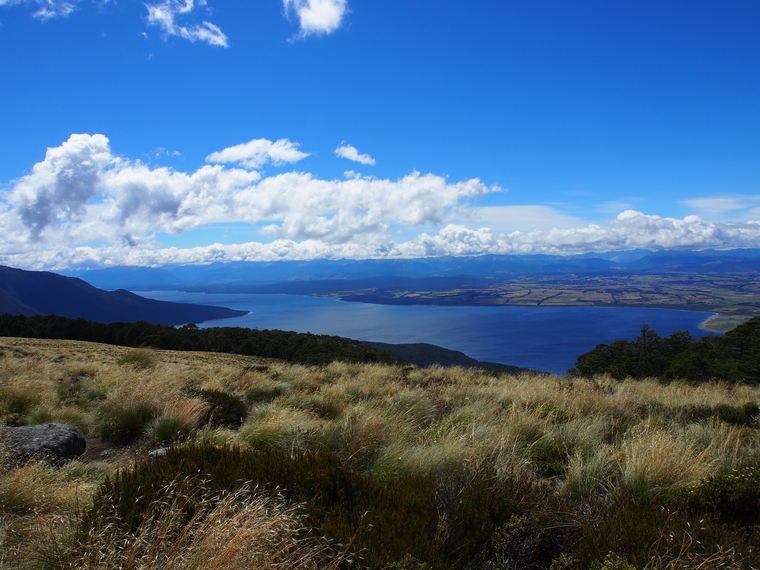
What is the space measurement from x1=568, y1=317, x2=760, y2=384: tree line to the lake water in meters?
33.4

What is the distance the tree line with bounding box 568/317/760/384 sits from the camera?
789 inches

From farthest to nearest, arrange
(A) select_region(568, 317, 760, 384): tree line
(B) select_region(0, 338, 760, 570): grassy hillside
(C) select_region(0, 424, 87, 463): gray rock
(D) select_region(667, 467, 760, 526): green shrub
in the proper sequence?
(A) select_region(568, 317, 760, 384): tree line < (C) select_region(0, 424, 87, 463): gray rock < (D) select_region(667, 467, 760, 526): green shrub < (B) select_region(0, 338, 760, 570): grassy hillside

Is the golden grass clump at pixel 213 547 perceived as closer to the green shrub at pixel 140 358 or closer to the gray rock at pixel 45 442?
the gray rock at pixel 45 442

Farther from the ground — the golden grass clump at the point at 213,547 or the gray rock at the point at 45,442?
the golden grass clump at the point at 213,547

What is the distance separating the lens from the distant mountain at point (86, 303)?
149625mm

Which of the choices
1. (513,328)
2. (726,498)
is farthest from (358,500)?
(513,328)

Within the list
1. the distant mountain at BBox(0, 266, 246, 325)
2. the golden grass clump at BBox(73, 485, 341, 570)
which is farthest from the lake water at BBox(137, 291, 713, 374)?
the golden grass clump at BBox(73, 485, 341, 570)

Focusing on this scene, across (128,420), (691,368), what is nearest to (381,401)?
(128,420)

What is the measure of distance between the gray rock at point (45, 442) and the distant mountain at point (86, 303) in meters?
154

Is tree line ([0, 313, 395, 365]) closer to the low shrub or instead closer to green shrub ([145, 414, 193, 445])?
green shrub ([145, 414, 193, 445])

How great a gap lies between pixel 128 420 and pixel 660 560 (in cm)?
Answer: 629

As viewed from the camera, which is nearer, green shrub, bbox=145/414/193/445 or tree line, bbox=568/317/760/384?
green shrub, bbox=145/414/193/445

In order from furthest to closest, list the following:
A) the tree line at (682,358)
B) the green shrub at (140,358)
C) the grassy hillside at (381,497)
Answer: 1. the tree line at (682,358)
2. the green shrub at (140,358)
3. the grassy hillside at (381,497)

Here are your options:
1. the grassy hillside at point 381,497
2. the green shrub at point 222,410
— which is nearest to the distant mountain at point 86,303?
the green shrub at point 222,410
